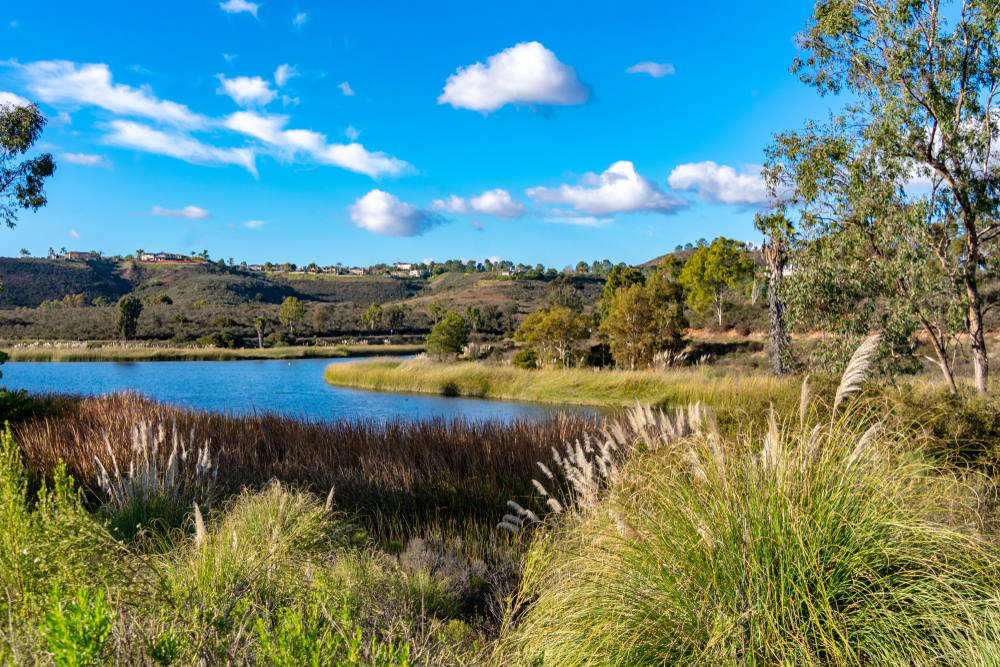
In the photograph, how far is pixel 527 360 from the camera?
92.0 ft

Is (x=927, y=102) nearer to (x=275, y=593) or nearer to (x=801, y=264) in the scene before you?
(x=801, y=264)

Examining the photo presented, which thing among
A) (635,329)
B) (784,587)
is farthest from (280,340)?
(784,587)

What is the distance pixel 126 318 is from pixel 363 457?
5957cm

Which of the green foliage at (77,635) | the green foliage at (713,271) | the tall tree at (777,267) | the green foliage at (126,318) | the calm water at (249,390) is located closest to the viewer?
A: the green foliage at (77,635)

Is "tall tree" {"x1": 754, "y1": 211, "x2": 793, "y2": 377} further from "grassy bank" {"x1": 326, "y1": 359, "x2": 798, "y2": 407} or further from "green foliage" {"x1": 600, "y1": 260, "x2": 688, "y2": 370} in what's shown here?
"green foliage" {"x1": 600, "y1": 260, "x2": 688, "y2": 370}

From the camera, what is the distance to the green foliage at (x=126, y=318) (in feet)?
185

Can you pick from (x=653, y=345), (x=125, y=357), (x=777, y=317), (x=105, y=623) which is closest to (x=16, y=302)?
(x=125, y=357)

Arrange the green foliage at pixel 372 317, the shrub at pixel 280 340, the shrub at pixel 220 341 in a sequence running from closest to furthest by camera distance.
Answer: the shrub at pixel 220 341 → the shrub at pixel 280 340 → the green foliage at pixel 372 317

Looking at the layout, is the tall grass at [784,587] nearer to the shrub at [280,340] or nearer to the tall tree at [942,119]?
the tall tree at [942,119]

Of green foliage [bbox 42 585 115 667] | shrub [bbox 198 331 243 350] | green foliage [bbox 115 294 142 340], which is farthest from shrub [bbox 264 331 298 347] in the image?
green foliage [bbox 42 585 115 667]

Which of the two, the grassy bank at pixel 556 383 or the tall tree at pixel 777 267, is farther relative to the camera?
the grassy bank at pixel 556 383

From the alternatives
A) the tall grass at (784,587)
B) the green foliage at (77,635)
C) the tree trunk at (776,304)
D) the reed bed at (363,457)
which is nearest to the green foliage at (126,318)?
the reed bed at (363,457)

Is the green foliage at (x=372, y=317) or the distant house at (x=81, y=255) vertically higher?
the distant house at (x=81, y=255)

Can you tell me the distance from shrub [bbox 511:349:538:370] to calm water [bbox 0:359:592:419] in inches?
185
